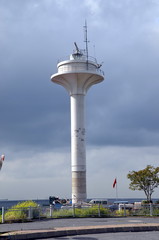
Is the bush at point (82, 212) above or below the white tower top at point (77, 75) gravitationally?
below

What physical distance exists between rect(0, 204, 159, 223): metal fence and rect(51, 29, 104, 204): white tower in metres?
11.5

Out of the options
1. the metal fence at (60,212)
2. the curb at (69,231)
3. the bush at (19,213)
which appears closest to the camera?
the curb at (69,231)

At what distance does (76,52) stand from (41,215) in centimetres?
2609

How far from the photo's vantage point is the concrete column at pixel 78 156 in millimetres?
43750

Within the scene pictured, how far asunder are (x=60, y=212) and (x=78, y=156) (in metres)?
14.2

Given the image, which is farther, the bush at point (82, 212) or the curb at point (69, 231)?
the bush at point (82, 212)

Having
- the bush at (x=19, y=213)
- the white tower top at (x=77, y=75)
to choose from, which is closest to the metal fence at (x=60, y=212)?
the bush at (x=19, y=213)

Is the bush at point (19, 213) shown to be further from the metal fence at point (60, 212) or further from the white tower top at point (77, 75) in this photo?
the white tower top at point (77, 75)

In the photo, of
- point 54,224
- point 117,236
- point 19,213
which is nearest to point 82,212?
point 19,213

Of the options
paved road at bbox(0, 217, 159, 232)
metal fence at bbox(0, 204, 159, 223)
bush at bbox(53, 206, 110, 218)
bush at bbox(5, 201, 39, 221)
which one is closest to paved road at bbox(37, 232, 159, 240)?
paved road at bbox(0, 217, 159, 232)

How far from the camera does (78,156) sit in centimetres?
4391

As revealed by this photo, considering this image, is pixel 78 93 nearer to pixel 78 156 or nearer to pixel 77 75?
pixel 77 75

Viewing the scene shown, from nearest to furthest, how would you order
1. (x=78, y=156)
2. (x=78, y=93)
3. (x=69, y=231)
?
(x=69, y=231), (x=78, y=156), (x=78, y=93)

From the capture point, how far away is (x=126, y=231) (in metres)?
19.9
